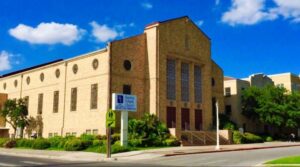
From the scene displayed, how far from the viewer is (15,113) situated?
56312 millimetres

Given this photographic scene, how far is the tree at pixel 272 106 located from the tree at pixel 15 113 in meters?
33.9

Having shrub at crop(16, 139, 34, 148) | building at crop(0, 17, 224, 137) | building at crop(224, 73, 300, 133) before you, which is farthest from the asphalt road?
building at crop(224, 73, 300, 133)

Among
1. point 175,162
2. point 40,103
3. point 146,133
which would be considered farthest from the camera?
point 40,103

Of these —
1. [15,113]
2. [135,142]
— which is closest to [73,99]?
[15,113]

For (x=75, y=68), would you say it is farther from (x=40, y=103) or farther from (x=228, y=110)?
(x=228, y=110)

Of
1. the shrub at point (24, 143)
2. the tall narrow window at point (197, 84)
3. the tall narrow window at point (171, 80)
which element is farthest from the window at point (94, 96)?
the tall narrow window at point (197, 84)

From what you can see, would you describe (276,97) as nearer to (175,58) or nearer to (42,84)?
(175,58)

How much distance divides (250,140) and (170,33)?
680 inches

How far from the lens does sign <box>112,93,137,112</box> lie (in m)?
36.4

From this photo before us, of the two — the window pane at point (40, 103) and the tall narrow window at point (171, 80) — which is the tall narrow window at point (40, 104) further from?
the tall narrow window at point (171, 80)

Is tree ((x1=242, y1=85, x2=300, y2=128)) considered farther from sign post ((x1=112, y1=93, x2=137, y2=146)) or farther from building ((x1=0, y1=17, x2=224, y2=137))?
sign post ((x1=112, y1=93, x2=137, y2=146))

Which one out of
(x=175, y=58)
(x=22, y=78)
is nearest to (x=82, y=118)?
(x=175, y=58)

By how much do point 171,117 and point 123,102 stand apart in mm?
13888

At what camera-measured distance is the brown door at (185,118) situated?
170ft
